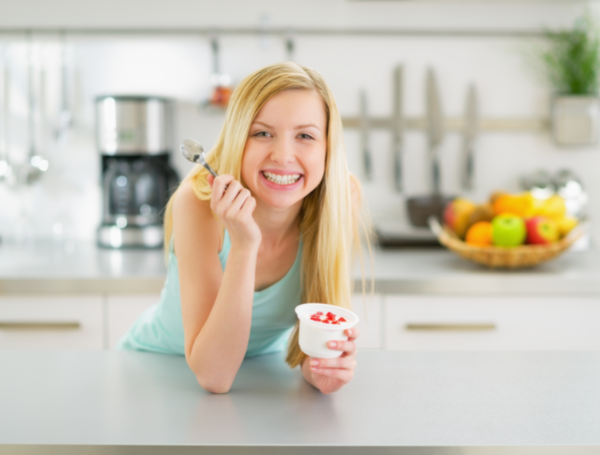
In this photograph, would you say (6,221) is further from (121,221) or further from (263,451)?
(263,451)

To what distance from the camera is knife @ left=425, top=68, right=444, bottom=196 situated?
2.27m

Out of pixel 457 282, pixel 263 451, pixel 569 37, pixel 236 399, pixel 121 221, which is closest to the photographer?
pixel 263 451

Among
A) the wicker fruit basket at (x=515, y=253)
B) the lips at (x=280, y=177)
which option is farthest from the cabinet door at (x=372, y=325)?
the lips at (x=280, y=177)

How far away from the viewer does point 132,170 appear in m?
2.07

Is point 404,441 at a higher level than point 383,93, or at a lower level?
lower

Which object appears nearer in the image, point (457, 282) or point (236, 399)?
point (236, 399)

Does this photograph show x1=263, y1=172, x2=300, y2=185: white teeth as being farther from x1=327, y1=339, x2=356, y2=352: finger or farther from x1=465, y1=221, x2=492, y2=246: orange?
x1=465, y1=221, x2=492, y2=246: orange

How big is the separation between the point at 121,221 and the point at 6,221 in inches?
23.5

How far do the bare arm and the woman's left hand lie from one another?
0.12 metres

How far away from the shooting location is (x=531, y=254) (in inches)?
68.2

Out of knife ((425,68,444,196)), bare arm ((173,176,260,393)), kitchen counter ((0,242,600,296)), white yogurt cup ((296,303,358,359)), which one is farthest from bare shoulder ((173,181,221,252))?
knife ((425,68,444,196))

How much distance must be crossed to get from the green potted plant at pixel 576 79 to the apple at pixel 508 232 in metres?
0.64

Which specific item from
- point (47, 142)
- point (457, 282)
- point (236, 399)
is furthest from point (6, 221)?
point (236, 399)

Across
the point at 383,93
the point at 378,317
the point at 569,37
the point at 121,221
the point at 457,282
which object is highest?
the point at 569,37
